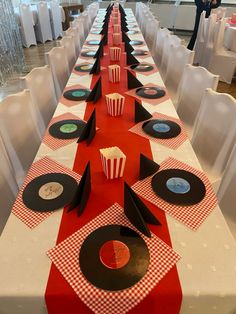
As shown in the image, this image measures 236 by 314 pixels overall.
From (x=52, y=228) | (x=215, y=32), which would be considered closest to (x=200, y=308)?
(x=52, y=228)

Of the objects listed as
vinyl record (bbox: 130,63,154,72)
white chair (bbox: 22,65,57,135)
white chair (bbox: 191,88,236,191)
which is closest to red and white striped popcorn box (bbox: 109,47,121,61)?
vinyl record (bbox: 130,63,154,72)

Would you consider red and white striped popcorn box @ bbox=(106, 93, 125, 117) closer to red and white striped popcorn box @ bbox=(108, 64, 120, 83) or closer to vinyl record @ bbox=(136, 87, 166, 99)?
vinyl record @ bbox=(136, 87, 166, 99)

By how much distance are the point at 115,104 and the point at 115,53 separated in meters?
1.17

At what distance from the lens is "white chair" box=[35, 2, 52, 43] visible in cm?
603

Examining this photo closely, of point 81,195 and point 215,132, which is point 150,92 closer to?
point 215,132

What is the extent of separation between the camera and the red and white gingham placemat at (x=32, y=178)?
2.93 ft

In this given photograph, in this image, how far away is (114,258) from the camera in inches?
29.4

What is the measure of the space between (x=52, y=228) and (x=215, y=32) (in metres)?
4.07

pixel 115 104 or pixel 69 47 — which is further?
pixel 69 47

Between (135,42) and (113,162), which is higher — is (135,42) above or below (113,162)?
below

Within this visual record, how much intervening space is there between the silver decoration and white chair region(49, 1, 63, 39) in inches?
96.6

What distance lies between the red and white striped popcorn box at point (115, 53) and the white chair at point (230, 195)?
1.61 meters

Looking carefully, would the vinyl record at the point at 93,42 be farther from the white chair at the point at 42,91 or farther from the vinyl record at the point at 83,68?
the white chair at the point at 42,91

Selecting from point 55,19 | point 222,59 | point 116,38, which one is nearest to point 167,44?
point 116,38
